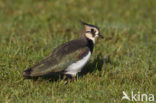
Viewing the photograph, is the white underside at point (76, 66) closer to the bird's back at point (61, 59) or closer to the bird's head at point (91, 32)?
the bird's back at point (61, 59)

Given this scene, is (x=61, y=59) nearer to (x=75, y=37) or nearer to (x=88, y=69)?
(x=88, y=69)

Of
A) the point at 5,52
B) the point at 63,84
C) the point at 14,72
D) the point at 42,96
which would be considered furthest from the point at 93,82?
Answer: the point at 5,52

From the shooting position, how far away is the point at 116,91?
5.48 meters

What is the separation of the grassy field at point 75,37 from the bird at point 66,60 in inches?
9.7

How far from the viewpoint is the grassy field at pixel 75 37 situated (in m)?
5.48

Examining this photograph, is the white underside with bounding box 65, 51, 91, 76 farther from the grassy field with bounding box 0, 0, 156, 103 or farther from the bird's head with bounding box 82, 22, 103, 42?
the bird's head with bounding box 82, 22, 103, 42

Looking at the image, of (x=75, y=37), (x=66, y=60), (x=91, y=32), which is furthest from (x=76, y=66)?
(x=75, y=37)

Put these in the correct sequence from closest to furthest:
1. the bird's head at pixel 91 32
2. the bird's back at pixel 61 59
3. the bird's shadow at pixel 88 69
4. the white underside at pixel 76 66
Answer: the bird's back at pixel 61 59, the white underside at pixel 76 66, the bird's shadow at pixel 88 69, the bird's head at pixel 91 32

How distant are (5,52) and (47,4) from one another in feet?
14.6

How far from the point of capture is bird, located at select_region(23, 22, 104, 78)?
18.4ft

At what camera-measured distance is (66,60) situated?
5762mm

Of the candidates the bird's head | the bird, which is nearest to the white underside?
the bird

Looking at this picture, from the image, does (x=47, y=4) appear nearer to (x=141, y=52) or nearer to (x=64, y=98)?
(x=141, y=52)

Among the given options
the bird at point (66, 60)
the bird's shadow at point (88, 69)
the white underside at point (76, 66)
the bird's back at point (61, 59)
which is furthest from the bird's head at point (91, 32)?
the bird's shadow at point (88, 69)
